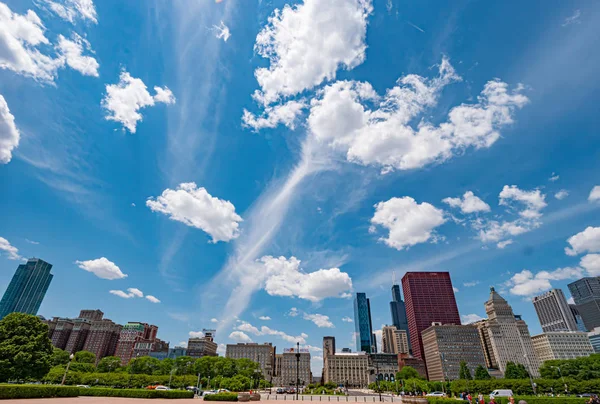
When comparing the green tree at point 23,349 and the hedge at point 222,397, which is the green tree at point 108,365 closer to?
the green tree at point 23,349

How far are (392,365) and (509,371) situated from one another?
9279 centimetres

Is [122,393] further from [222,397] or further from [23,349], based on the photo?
[23,349]

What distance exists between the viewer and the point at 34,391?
26.2m

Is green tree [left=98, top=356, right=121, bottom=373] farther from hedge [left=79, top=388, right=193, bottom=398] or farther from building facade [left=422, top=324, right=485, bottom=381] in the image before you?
building facade [left=422, top=324, right=485, bottom=381]

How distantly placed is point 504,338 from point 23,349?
199 metres

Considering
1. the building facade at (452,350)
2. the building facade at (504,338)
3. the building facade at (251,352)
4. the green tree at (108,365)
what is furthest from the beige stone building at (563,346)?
the green tree at (108,365)

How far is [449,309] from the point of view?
197000 mm

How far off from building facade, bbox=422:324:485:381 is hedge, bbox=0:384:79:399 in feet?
480

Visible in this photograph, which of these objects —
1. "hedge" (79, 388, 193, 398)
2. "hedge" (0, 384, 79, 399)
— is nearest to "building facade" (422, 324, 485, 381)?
"hedge" (79, 388, 193, 398)

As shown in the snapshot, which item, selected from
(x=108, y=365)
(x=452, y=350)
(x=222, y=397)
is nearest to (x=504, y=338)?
(x=452, y=350)

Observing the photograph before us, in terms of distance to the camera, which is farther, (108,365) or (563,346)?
(563,346)

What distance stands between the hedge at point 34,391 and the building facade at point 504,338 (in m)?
180

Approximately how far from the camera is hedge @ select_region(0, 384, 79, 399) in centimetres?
2414

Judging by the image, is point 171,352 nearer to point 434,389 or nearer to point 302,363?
point 302,363
